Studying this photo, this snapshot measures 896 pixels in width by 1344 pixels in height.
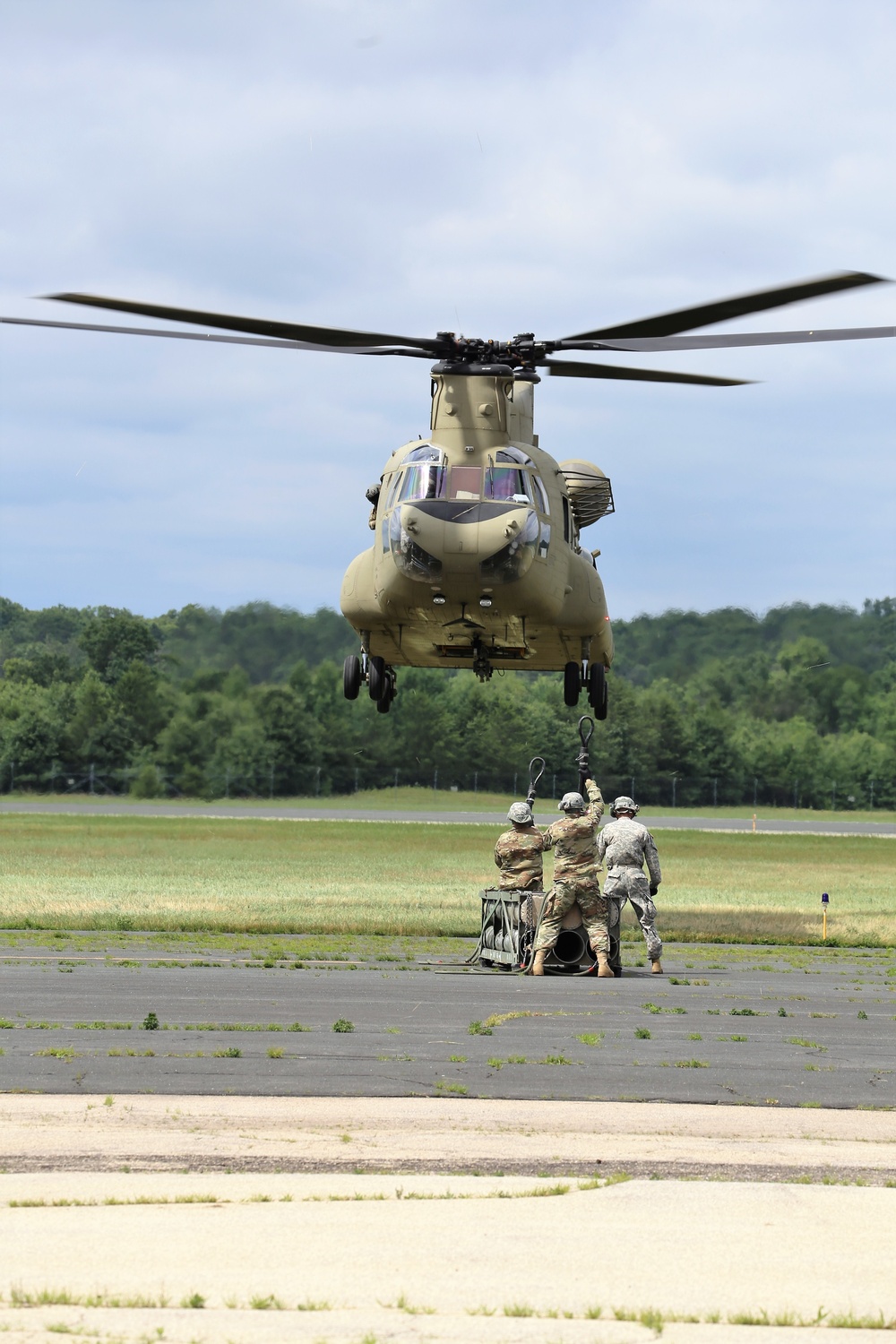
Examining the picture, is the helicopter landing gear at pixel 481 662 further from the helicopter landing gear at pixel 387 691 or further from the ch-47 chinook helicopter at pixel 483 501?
the helicopter landing gear at pixel 387 691

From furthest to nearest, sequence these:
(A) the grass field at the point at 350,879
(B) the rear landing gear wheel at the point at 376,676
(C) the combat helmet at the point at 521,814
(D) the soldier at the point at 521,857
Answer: (B) the rear landing gear wheel at the point at 376,676
(A) the grass field at the point at 350,879
(D) the soldier at the point at 521,857
(C) the combat helmet at the point at 521,814

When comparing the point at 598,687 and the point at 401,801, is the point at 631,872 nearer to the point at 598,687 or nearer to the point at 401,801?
the point at 598,687

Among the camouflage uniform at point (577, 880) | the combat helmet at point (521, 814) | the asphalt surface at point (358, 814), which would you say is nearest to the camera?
the camouflage uniform at point (577, 880)

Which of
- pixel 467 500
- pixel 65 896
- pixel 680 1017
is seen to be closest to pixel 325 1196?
pixel 680 1017

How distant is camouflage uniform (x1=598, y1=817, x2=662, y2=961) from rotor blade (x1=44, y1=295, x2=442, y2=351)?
8.51 meters

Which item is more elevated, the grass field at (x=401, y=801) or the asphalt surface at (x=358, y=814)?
the grass field at (x=401, y=801)

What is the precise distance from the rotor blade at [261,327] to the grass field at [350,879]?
27.3ft

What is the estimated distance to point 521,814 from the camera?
17.2 m

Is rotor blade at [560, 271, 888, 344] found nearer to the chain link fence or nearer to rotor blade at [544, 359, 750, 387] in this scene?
rotor blade at [544, 359, 750, 387]

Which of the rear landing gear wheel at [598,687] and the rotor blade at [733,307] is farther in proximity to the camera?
the rear landing gear wheel at [598,687]

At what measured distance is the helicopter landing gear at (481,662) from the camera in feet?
79.7

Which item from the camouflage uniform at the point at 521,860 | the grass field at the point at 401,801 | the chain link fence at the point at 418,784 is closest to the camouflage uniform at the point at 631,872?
the camouflage uniform at the point at 521,860

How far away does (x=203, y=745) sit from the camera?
67.7 metres

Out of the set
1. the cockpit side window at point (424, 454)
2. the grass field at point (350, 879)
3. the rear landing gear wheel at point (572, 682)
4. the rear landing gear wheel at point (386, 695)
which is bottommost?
the grass field at point (350, 879)
